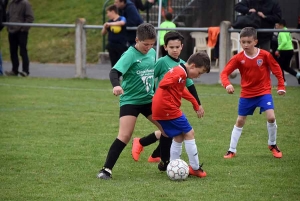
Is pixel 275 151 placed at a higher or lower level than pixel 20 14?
lower

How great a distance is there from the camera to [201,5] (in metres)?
19.2

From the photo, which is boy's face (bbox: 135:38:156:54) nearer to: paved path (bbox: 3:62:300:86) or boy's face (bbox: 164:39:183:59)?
boy's face (bbox: 164:39:183:59)

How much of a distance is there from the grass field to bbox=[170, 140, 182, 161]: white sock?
267mm

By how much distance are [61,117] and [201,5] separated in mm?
8889

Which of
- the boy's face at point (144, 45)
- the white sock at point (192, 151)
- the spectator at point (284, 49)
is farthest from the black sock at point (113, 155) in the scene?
the spectator at point (284, 49)

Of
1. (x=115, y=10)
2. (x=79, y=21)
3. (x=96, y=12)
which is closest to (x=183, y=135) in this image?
(x=115, y=10)

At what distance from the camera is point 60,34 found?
24516mm

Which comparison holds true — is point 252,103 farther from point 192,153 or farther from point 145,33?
point 145,33

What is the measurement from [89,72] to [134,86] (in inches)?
490

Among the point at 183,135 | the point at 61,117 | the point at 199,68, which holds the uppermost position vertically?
the point at 199,68

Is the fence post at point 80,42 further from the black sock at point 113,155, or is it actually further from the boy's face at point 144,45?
the black sock at point 113,155

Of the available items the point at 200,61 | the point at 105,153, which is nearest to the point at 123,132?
the point at 200,61

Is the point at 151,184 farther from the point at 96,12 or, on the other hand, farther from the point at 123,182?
the point at 96,12

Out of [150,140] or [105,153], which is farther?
[105,153]
